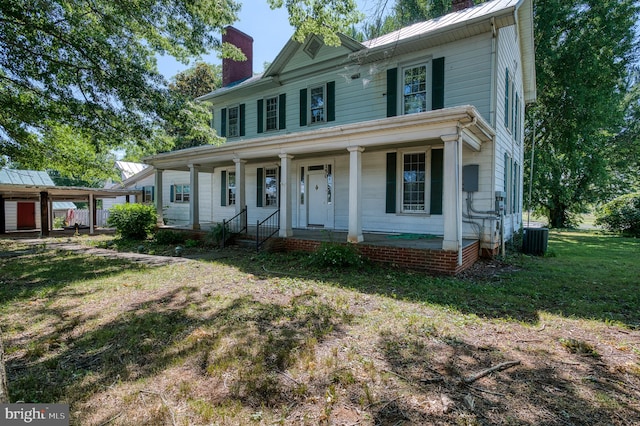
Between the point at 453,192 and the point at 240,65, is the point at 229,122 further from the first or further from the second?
the point at 453,192

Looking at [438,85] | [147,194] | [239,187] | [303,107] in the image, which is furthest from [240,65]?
[438,85]

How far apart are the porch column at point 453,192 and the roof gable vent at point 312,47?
6363 mm

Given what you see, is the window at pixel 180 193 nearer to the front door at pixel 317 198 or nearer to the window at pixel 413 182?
the front door at pixel 317 198

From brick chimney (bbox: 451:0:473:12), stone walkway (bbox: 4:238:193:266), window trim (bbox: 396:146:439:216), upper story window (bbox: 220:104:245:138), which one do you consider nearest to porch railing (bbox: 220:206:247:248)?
stone walkway (bbox: 4:238:193:266)

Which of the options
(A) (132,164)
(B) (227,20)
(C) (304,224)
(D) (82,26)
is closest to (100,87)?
(D) (82,26)

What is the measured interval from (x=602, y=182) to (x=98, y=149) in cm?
2755

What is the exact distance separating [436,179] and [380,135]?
2392mm

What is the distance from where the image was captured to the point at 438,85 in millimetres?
8445

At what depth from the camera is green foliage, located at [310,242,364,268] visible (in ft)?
22.6

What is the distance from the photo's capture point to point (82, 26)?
677 centimetres

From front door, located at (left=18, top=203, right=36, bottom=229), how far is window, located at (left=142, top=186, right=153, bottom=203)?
841 cm

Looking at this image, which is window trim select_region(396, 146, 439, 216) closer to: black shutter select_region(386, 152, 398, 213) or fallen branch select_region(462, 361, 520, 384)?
black shutter select_region(386, 152, 398, 213)

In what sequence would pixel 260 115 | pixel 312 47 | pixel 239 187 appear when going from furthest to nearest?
1. pixel 260 115
2. pixel 312 47
3. pixel 239 187

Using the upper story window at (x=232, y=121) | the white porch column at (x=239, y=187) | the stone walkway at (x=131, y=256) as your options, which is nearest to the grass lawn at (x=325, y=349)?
the stone walkway at (x=131, y=256)
